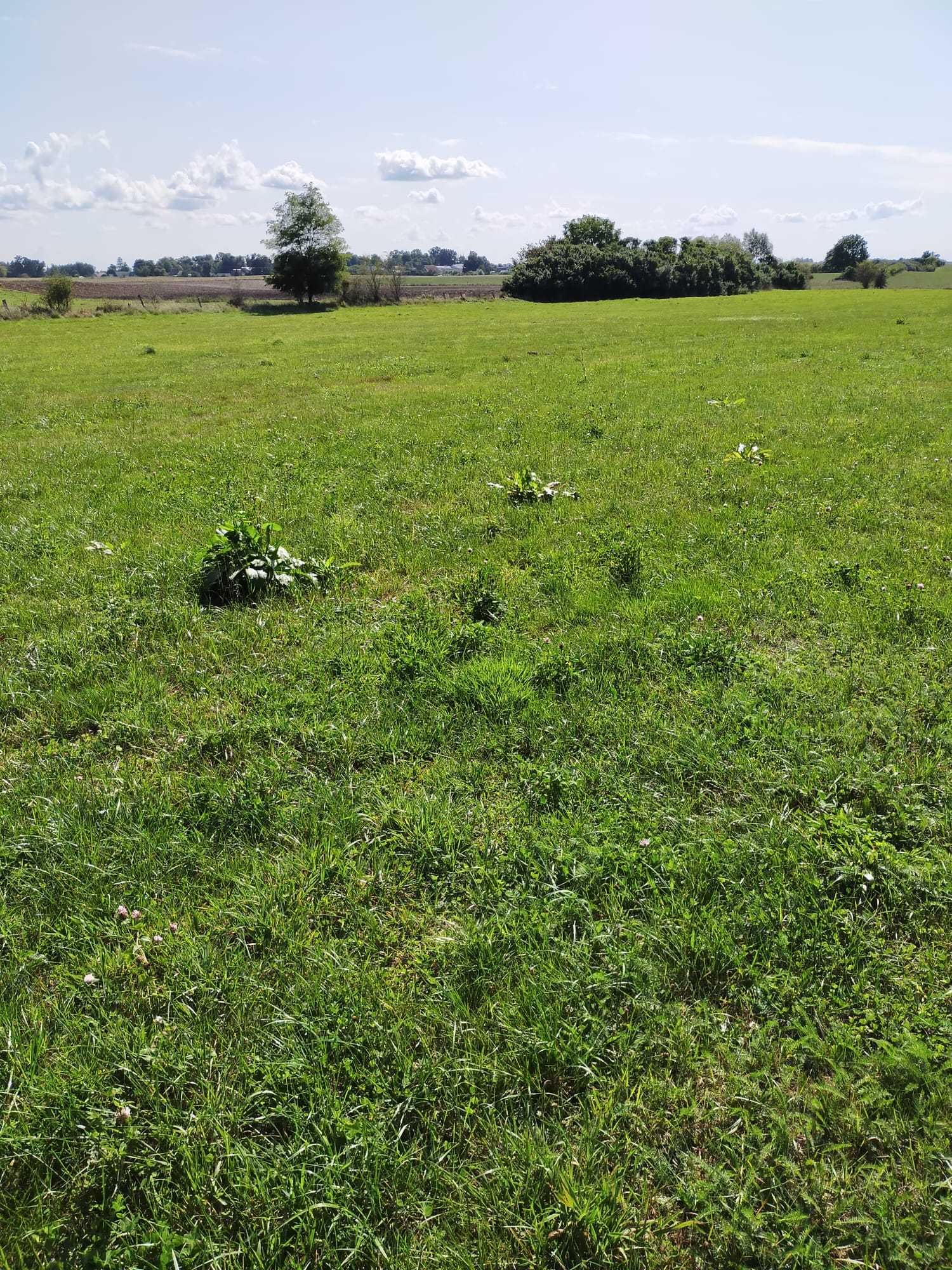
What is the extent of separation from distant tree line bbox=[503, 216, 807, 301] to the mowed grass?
83.9 m

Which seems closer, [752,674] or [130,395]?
[752,674]

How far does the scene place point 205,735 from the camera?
15.7 ft

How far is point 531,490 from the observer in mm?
9578

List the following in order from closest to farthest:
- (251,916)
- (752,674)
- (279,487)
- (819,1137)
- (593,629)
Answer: (819,1137) → (251,916) → (752,674) → (593,629) → (279,487)

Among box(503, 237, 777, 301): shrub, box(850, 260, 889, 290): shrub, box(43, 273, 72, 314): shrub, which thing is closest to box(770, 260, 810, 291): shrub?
box(850, 260, 889, 290): shrub

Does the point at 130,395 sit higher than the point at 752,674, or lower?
higher

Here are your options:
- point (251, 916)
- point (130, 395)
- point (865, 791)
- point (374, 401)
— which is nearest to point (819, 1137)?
point (865, 791)

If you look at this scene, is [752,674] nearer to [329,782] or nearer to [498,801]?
[498,801]

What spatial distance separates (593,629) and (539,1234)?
438cm

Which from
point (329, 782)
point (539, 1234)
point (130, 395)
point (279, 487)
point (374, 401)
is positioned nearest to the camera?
point (539, 1234)

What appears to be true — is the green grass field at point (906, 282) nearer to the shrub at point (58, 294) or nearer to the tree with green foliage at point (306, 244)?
the tree with green foliage at point (306, 244)

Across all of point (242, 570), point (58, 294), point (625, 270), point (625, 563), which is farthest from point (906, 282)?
point (242, 570)

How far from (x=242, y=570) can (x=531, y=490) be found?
4.31 metres

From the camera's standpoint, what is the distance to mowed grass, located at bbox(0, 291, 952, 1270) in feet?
7.86
